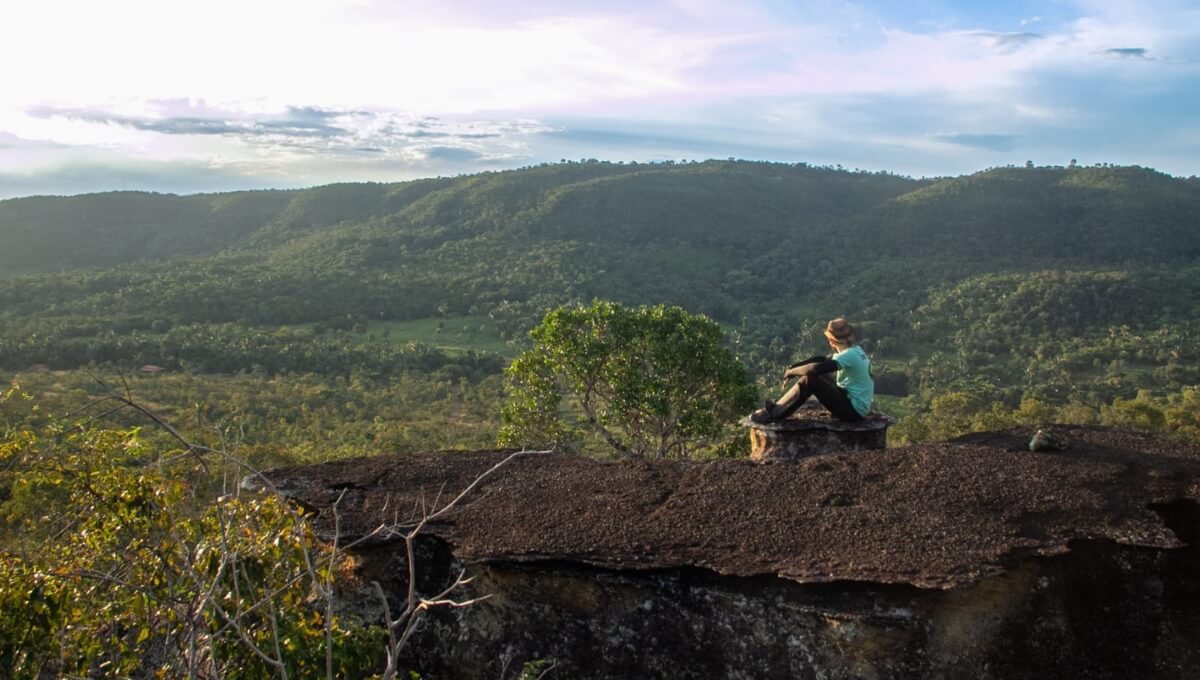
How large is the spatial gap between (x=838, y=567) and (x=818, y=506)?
1.03m

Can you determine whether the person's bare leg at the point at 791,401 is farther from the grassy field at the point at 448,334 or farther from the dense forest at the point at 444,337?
the grassy field at the point at 448,334

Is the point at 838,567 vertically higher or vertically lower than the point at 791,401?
lower

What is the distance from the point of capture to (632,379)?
1443cm

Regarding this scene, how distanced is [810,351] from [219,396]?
32043 mm

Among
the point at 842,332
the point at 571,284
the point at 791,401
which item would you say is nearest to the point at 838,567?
the point at 791,401

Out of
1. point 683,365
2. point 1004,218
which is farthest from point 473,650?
point 1004,218

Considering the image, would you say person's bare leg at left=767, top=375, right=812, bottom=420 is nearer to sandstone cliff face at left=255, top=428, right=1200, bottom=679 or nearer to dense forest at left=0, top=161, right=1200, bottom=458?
sandstone cliff face at left=255, top=428, right=1200, bottom=679

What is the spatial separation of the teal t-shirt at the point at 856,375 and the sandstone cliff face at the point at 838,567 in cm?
107

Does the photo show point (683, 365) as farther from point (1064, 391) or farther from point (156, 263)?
point (156, 263)

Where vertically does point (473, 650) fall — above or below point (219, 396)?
above

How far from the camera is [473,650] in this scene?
7191 mm

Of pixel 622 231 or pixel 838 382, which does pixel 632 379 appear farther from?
pixel 622 231

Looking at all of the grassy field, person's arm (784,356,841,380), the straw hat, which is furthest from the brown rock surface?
the grassy field

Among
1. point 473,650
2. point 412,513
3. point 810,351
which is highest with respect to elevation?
point 412,513
